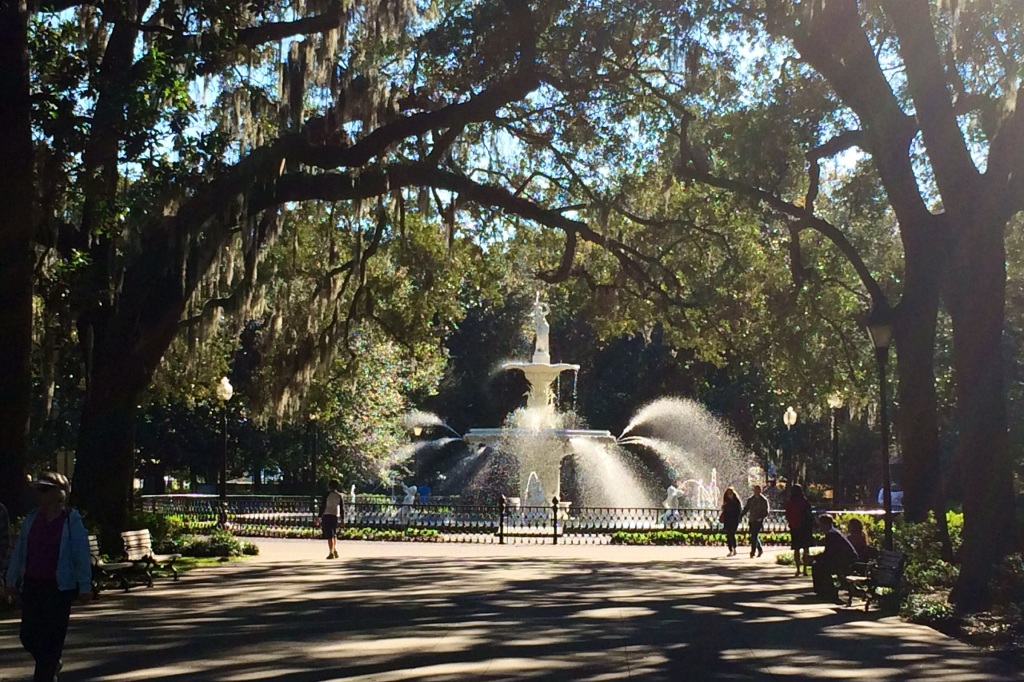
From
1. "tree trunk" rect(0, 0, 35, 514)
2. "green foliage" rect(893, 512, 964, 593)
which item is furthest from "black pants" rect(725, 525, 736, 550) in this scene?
"tree trunk" rect(0, 0, 35, 514)

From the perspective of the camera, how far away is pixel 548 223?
20.6 meters

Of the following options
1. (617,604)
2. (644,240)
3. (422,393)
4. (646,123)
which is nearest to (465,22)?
(646,123)

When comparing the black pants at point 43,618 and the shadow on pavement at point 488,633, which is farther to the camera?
the shadow on pavement at point 488,633

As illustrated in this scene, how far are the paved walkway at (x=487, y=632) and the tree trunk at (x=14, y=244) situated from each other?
2.36 meters

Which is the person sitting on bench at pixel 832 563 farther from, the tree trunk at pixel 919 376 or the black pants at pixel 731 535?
the black pants at pixel 731 535

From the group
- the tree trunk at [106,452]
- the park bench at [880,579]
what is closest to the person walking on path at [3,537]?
the tree trunk at [106,452]

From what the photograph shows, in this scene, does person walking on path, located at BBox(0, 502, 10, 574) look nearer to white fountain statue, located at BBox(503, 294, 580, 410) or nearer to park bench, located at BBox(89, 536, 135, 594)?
park bench, located at BBox(89, 536, 135, 594)

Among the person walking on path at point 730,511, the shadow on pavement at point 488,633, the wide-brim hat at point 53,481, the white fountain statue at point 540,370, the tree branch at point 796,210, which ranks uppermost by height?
the tree branch at point 796,210

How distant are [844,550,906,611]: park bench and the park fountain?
17804mm

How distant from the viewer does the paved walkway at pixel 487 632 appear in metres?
9.98

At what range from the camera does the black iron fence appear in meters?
29.8

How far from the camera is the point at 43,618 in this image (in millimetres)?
7969

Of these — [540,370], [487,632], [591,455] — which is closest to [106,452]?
[487,632]

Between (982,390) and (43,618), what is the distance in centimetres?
1180
